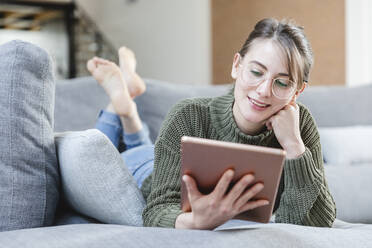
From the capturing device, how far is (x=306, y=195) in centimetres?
116

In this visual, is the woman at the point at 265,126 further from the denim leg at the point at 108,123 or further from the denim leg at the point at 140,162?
the denim leg at the point at 108,123

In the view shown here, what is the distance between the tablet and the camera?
769mm

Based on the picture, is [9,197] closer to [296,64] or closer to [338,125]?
[296,64]

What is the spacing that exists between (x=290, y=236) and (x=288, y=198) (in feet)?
1.02

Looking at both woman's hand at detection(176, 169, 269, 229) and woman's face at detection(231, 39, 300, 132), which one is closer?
woman's hand at detection(176, 169, 269, 229)

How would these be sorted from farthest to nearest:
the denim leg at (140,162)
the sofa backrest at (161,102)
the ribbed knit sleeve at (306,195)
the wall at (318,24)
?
the wall at (318,24), the sofa backrest at (161,102), the denim leg at (140,162), the ribbed knit sleeve at (306,195)

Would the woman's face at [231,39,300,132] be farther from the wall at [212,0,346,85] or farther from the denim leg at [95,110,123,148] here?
the wall at [212,0,346,85]

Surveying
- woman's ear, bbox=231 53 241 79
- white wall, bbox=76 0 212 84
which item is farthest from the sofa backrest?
white wall, bbox=76 0 212 84

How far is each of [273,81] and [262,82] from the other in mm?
24

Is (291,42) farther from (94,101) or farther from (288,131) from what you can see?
(94,101)

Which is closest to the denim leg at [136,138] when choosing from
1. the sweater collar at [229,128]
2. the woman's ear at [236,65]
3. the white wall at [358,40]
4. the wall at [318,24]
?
the sweater collar at [229,128]

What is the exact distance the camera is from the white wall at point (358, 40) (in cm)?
337

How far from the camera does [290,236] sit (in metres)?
0.86

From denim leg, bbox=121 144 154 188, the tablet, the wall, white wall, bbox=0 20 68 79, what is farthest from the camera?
white wall, bbox=0 20 68 79
